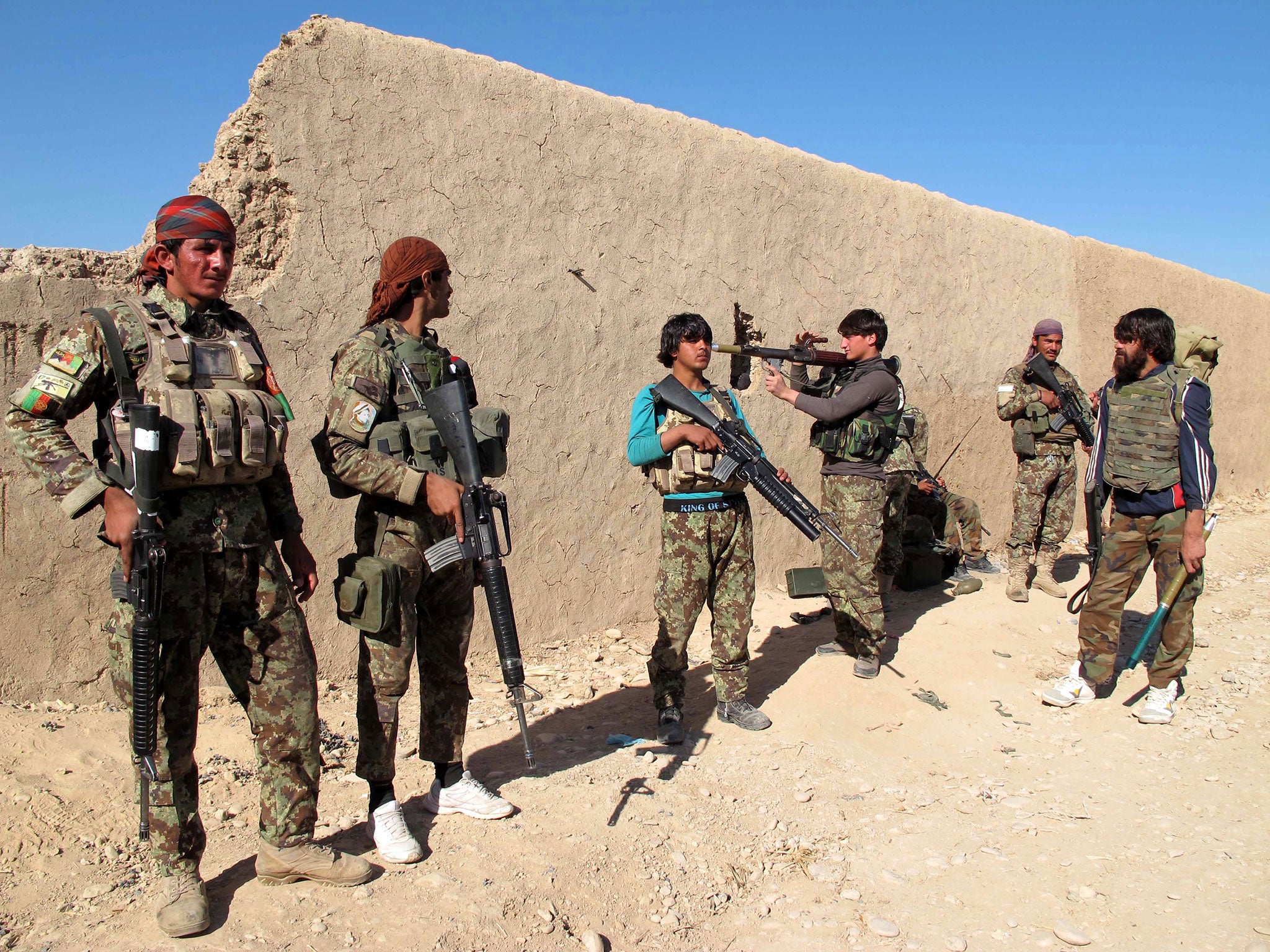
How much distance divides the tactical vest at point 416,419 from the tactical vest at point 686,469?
942 mm

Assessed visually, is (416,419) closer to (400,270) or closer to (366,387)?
(366,387)

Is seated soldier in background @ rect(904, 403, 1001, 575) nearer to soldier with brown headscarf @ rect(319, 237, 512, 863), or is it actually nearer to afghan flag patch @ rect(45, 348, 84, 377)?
soldier with brown headscarf @ rect(319, 237, 512, 863)

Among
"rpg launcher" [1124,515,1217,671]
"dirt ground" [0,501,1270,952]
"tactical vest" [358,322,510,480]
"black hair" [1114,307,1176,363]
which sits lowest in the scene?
"dirt ground" [0,501,1270,952]

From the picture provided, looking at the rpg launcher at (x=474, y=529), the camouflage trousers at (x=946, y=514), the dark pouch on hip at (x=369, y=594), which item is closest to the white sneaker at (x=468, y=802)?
the rpg launcher at (x=474, y=529)

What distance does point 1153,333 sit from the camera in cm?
393

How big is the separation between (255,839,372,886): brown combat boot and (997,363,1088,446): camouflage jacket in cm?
484

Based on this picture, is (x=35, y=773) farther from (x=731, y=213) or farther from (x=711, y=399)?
(x=731, y=213)

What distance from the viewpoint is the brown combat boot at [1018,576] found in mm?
5535

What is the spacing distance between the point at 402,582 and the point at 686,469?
1.27 meters

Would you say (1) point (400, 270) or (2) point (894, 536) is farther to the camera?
(2) point (894, 536)

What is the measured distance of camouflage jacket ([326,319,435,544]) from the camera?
2.41 m

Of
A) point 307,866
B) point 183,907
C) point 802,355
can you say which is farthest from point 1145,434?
point 183,907

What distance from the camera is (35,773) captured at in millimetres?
2932

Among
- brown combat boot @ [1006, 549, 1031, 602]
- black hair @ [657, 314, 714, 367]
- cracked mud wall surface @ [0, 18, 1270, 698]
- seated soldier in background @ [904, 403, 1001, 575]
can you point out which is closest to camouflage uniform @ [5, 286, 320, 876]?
cracked mud wall surface @ [0, 18, 1270, 698]
